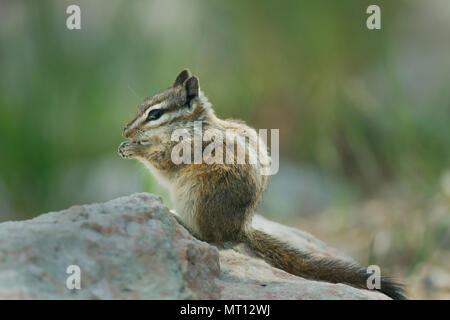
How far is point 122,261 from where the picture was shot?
2.55 m

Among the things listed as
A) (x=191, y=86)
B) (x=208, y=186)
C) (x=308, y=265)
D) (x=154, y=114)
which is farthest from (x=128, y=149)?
(x=308, y=265)

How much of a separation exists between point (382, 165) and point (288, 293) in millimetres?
5635

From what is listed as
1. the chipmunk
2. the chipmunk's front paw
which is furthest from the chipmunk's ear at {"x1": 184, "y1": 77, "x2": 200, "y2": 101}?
the chipmunk's front paw

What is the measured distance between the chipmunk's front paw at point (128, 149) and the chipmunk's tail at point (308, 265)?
90 centimetres

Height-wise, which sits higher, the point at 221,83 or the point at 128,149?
the point at 221,83

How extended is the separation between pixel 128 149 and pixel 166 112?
34cm

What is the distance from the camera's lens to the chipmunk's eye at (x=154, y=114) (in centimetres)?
389

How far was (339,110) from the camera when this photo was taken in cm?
720

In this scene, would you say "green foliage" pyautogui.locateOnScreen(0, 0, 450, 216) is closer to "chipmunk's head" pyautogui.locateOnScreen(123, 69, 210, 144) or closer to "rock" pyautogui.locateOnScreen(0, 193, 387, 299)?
"chipmunk's head" pyautogui.locateOnScreen(123, 69, 210, 144)

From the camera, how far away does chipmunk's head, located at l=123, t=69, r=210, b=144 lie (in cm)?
390

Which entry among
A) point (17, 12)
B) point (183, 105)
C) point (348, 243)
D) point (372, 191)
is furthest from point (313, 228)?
point (17, 12)

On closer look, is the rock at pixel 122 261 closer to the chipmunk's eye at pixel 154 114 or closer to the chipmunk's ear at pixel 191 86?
the chipmunk's eye at pixel 154 114

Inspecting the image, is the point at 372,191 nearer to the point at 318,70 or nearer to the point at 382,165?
the point at 382,165

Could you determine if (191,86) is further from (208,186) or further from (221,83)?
(221,83)
